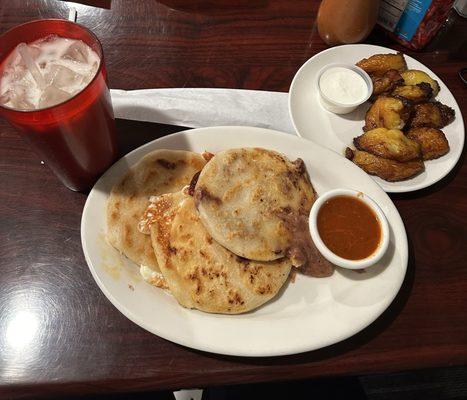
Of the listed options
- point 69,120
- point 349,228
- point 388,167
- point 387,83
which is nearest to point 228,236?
point 349,228

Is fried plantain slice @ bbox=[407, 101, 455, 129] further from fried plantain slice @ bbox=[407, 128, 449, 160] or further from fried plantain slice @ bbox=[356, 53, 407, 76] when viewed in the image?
fried plantain slice @ bbox=[356, 53, 407, 76]

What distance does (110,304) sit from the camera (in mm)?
1266

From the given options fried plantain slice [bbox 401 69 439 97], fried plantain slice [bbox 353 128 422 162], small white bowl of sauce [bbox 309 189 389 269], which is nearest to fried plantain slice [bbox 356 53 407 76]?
fried plantain slice [bbox 401 69 439 97]

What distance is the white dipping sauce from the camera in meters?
1.65

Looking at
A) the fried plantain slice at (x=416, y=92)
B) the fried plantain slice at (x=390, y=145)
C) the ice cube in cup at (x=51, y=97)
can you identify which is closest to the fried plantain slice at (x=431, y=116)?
the fried plantain slice at (x=416, y=92)

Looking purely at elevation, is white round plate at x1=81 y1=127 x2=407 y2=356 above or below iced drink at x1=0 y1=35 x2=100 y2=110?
below

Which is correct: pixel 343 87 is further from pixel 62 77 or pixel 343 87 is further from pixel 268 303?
pixel 62 77

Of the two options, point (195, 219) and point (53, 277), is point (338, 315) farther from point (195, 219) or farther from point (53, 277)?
point (53, 277)

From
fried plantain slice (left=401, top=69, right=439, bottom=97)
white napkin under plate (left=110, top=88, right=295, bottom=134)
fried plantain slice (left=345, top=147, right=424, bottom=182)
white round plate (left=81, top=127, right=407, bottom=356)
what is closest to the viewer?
white round plate (left=81, top=127, right=407, bottom=356)

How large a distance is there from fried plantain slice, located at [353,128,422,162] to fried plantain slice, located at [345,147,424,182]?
0.8 inches

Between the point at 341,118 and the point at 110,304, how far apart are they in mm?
1152

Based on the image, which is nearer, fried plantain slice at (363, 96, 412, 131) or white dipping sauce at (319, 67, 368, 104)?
fried plantain slice at (363, 96, 412, 131)

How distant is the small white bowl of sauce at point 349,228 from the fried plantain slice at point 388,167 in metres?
0.19

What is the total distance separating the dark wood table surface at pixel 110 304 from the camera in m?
1.19
